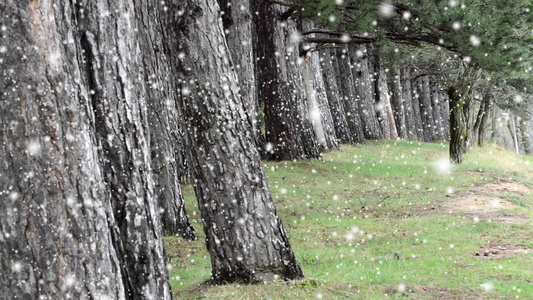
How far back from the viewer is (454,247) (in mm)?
9445

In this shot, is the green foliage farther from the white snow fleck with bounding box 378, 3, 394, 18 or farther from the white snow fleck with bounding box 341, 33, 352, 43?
the white snow fleck with bounding box 341, 33, 352, 43

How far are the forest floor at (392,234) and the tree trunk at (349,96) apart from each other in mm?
6618

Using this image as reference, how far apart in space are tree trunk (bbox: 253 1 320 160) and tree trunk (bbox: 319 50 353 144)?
694cm

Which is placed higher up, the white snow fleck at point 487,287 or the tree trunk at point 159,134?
the tree trunk at point 159,134

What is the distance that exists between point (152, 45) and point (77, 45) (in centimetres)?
525

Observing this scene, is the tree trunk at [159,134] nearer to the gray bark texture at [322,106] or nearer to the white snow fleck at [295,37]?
the white snow fleck at [295,37]

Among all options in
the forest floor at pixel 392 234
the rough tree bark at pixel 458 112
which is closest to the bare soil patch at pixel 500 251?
the forest floor at pixel 392 234

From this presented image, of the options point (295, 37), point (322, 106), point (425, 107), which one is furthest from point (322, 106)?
→ point (425, 107)

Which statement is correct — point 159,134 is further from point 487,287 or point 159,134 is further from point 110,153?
point 487,287

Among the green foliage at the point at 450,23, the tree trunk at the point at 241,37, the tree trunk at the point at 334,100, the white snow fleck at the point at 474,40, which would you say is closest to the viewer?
the white snow fleck at the point at 474,40

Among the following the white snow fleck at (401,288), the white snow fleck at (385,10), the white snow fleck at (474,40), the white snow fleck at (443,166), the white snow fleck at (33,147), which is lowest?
the white snow fleck at (401,288)

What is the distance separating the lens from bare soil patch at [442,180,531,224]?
38.0 feet

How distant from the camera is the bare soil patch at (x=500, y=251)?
29.5 feet

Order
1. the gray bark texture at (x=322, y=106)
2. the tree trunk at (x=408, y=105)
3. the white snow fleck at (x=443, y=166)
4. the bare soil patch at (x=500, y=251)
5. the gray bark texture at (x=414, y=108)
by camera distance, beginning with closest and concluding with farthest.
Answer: the bare soil patch at (x=500, y=251) < the white snow fleck at (x=443, y=166) < the gray bark texture at (x=322, y=106) < the tree trunk at (x=408, y=105) < the gray bark texture at (x=414, y=108)
